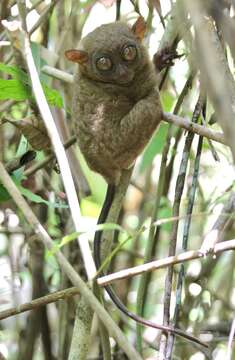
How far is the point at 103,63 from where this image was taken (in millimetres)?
3184

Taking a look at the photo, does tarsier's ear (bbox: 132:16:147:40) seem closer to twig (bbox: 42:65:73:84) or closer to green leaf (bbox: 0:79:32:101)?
twig (bbox: 42:65:73:84)

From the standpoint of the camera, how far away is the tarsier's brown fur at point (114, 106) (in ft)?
9.70

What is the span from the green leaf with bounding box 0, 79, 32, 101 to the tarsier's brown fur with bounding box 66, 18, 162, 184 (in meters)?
0.67

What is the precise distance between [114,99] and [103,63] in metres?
0.18

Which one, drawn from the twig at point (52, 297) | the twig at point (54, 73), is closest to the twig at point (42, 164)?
the twig at point (54, 73)

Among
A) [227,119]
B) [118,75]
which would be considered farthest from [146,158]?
[227,119]

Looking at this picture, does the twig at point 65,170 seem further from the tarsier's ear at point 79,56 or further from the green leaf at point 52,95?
the tarsier's ear at point 79,56

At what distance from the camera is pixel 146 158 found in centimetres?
349

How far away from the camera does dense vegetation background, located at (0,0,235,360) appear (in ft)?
5.69

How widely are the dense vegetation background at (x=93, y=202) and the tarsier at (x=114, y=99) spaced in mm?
98

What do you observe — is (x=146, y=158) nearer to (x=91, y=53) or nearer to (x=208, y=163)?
(x=91, y=53)

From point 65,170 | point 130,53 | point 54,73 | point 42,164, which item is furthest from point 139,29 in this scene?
point 65,170

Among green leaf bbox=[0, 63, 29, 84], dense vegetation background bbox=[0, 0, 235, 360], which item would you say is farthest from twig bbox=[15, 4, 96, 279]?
green leaf bbox=[0, 63, 29, 84]

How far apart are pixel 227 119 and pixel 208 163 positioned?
150 inches
